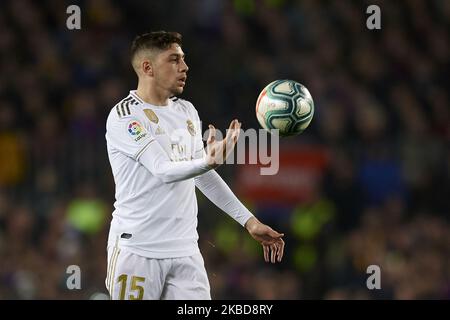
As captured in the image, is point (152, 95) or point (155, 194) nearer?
point (155, 194)

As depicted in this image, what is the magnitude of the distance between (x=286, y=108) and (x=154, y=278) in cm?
148

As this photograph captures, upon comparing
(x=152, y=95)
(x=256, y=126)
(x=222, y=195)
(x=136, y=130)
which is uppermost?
(x=152, y=95)

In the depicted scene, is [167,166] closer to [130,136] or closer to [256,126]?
[130,136]

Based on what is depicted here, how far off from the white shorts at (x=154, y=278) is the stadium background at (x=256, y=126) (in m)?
3.96

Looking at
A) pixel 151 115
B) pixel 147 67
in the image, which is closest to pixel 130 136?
pixel 151 115

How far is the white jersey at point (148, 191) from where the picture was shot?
7.09 meters

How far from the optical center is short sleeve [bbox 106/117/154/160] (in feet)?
23.1

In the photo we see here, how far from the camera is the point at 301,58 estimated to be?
602 inches

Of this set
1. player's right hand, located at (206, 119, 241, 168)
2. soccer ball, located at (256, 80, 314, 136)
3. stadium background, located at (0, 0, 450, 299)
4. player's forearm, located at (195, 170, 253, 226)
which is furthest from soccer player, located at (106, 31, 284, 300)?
stadium background, located at (0, 0, 450, 299)

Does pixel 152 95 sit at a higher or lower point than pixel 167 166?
higher

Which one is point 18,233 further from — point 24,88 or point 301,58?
point 301,58

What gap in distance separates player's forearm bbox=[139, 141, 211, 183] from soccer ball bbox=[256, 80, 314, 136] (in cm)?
89

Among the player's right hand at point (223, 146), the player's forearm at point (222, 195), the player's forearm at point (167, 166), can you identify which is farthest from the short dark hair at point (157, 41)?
the player's right hand at point (223, 146)

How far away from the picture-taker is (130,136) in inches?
279
